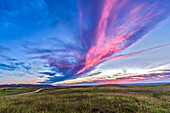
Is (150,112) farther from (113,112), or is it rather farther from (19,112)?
(19,112)

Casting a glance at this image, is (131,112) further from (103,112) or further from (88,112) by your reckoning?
(88,112)

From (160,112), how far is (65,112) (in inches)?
254

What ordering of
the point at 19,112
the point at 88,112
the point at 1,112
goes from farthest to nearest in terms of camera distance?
the point at 1,112
the point at 19,112
the point at 88,112

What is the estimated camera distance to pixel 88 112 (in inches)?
215

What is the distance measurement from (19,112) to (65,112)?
→ 3440 millimetres

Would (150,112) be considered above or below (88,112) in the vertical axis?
below

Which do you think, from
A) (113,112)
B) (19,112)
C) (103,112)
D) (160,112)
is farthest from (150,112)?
(19,112)

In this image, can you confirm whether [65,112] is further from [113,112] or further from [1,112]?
[1,112]

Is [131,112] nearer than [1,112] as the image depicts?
Yes

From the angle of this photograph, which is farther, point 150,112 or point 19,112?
point 19,112

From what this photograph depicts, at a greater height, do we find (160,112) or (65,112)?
(65,112)

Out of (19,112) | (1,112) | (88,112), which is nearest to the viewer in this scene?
(88,112)

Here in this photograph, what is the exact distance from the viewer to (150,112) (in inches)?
224

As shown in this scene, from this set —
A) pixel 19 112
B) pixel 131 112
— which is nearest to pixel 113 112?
pixel 131 112
